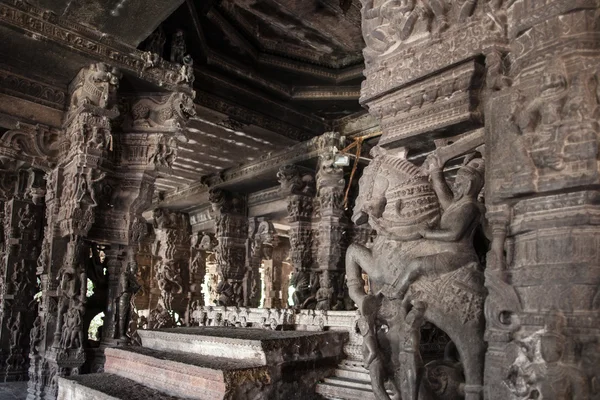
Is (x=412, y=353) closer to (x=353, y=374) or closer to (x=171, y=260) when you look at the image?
(x=353, y=374)

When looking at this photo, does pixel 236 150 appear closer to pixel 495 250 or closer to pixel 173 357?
pixel 173 357

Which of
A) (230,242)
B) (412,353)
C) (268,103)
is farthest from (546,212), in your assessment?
(230,242)

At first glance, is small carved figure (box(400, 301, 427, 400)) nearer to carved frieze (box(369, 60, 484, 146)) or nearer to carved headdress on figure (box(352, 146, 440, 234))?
carved headdress on figure (box(352, 146, 440, 234))

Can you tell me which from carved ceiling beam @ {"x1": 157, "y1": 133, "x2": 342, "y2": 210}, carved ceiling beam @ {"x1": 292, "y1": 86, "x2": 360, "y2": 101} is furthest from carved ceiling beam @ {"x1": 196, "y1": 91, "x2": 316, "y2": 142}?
carved ceiling beam @ {"x1": 292, "y1": 86, "x2": 360, "y2": 101}

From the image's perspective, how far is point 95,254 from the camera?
7.43 m

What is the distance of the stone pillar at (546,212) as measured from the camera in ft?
5.91

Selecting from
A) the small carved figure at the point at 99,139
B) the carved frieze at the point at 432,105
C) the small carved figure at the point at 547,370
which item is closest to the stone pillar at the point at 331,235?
the small carved figure at the point at 99,139

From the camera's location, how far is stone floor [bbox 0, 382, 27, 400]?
282 inches

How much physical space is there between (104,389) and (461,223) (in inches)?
107

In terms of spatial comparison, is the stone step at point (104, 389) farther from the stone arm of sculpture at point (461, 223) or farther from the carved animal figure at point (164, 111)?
the carved animal figure at point (164, 111)

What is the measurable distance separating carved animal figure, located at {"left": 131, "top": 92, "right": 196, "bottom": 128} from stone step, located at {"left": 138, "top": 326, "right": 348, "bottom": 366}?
3.72 meters

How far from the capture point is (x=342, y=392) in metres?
3.77

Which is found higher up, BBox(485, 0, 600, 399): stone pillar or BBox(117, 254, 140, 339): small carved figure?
BBox(485, 0, 600, 399): stone pillar

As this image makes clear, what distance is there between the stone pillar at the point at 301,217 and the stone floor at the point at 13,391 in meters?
5.59
